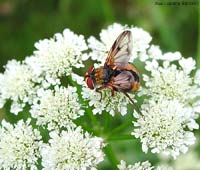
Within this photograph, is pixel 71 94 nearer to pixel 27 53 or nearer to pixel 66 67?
pixel 66 67

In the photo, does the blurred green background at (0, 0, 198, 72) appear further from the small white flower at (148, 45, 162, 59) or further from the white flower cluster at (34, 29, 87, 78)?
the white flower cluster at (34, 29, 87, 78)

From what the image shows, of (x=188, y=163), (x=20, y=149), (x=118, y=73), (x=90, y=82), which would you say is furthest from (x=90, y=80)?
(x=188, y=163)

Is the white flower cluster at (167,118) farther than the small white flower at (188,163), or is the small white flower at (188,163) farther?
the small white flower at (188,163)

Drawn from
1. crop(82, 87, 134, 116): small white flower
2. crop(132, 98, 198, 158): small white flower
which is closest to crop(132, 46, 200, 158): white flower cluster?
crop(132, 98, 198, 158): small white flower

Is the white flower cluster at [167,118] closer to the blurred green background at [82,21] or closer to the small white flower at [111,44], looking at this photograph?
the small white flower at [111,44]

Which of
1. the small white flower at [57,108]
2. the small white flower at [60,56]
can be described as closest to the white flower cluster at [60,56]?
the small white flower at [60,56]

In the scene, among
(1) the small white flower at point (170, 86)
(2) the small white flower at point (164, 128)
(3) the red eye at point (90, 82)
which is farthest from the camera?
(1) the small white flower at point (170, 86)

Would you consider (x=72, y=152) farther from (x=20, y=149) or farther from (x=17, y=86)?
(x=17, y=86)

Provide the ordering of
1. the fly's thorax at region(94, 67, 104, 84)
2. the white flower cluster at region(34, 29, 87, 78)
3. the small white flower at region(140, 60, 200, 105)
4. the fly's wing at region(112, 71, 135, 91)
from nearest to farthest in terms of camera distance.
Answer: the fly's wing at region(112, 71, 135, 91) < the fly's thorax at region(94, 67, 104, 84) < the small white flower at region(140, 60, 200, 105) < the white flower cluster at region(34, 29, 87, 78)
